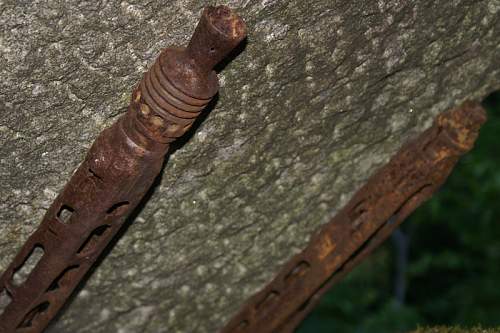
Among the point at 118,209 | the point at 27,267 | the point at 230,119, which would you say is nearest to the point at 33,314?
the point at 27,267

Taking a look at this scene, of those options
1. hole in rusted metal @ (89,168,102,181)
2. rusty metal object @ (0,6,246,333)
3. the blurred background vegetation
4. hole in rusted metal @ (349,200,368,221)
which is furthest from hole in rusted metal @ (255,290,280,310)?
the blurred background vegetation

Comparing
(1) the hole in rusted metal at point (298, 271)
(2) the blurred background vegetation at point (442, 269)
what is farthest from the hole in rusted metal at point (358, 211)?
(2) the blurred background vegetation at point (442, 269)

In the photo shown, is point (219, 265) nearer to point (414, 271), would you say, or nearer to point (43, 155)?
point (43, 155)

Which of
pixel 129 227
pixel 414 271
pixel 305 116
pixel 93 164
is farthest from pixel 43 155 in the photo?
pixel 414 271

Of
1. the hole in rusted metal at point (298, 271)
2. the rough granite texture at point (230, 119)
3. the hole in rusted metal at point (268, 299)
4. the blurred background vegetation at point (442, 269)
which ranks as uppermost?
the rough granite texture at point (230, 119)

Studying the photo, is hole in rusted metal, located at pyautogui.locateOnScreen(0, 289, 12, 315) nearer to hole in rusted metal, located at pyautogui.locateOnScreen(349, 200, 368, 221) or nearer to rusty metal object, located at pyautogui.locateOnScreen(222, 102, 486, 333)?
rusty metal object, located at pyautogui.locateOnScreen(222, 102, 486, 333)

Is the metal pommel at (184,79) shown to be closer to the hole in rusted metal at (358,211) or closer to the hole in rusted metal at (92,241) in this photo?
the hole in rusted metal at (92,241)
